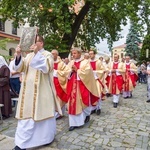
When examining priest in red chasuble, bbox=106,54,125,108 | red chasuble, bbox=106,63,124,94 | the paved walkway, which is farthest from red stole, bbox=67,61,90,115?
red chasuble, bbox=106,63,124,94

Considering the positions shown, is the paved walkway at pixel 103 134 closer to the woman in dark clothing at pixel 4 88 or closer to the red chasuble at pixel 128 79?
the woman in dark clothing at pixel 4 88

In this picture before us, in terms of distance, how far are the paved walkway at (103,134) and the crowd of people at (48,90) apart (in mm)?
249

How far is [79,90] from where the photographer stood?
5.45m

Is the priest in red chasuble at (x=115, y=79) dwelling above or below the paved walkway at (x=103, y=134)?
above

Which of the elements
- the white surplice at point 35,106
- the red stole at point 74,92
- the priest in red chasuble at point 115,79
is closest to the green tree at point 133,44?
the priest in red chasuble at point 115,79

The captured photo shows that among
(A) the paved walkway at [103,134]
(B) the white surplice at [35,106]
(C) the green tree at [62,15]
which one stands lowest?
(A) the paved walkway at [103,134]

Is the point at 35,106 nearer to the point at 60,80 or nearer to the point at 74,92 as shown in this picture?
the point at 74,92

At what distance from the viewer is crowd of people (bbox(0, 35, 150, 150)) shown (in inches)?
156

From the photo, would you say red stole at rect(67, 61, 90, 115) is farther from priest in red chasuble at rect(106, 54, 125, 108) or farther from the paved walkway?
priest in red chasuble at rect(106, 54, 125, 108)

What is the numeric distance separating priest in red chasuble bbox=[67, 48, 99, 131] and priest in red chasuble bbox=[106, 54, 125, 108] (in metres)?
2.72

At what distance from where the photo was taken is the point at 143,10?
16.0 meters

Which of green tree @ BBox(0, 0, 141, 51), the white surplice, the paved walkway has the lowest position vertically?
the paved walkway

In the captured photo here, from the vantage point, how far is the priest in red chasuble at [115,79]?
8242 mm

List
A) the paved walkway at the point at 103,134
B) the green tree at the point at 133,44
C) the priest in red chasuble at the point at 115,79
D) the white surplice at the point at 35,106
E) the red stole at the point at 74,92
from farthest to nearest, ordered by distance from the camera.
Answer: the green tree at the point at 133,44 < the priest in red chasuble at the point at 115,79 < the red stole at the point at 74,92 < the paved walkway at the point at 103,134 < the white surplice at the point at 35,106
